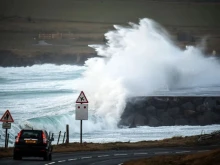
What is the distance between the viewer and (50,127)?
49.4 m

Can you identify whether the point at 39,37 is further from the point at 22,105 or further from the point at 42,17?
the point at 22,105

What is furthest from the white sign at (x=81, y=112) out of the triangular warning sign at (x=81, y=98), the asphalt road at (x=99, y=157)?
the asphalt road at (x=99, y=157)

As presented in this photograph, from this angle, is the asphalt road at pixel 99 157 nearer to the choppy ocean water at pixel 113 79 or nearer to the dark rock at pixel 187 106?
the choppy ocean water at pixel 113 79

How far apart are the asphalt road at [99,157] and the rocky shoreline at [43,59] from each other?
27529 millimetres

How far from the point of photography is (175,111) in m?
53.6

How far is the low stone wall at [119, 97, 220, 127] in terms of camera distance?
173 feet

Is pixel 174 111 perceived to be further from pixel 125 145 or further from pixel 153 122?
pixel 125 145

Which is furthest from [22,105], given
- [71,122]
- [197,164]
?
[197,164]

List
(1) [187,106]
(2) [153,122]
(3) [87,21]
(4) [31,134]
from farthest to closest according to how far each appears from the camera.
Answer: (3) [87,21], (1) [187,106], (2) [153,122], (4) [31,134]

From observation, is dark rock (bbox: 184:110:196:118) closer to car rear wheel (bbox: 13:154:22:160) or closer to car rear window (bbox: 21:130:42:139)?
car rear wheel (bbox: 13:154:22:160)

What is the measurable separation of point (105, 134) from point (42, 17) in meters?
A: 13.5

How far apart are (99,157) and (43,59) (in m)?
32.2

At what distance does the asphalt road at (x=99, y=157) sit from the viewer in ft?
85.8

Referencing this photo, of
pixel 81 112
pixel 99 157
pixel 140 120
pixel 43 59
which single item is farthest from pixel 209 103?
pixel 99 157
